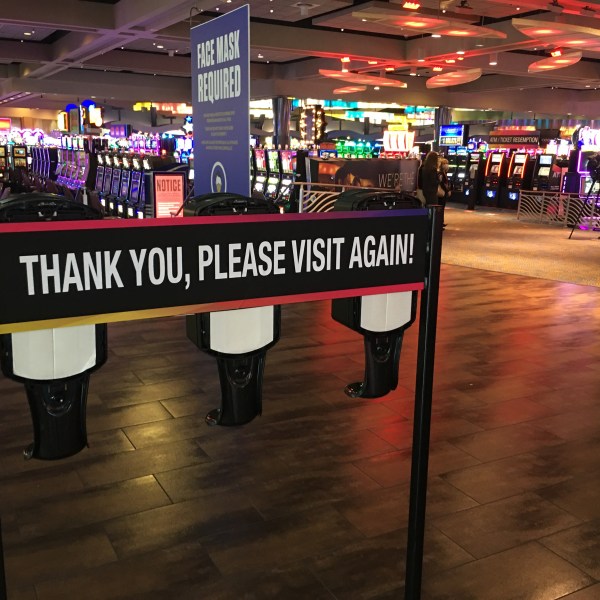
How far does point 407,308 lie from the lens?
197 centimetres

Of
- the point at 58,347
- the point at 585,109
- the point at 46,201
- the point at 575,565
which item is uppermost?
the point at 585,109

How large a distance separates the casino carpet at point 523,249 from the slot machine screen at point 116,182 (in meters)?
6.14

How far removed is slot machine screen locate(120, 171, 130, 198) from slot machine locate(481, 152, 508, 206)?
10.7 meters

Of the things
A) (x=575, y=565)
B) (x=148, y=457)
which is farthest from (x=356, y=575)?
(x=148, y=457)

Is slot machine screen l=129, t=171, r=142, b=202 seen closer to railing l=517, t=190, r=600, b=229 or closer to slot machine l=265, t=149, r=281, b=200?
slot machine l=265, t=149, r=281, b=200

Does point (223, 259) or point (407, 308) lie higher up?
point (223, 259)

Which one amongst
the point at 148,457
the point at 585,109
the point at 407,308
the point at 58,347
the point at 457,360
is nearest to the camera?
the point at 58,347

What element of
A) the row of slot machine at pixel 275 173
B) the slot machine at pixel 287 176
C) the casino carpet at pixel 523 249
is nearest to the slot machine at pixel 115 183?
the row of slot machine at pixel 275 173

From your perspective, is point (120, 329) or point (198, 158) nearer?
point (198, 158)

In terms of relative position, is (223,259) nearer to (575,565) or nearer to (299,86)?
(575,565)

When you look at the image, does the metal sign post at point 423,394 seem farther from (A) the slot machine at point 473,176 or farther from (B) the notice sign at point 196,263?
(A) the slot machine at point 473,176

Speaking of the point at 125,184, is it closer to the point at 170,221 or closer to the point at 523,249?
the point at 523,249

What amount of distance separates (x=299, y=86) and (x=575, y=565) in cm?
1902

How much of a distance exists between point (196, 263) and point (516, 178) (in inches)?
702
